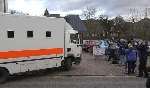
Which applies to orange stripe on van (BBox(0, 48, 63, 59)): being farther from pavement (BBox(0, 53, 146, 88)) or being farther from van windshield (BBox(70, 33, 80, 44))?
van windshield (BBox(70, 33, 80, 44))

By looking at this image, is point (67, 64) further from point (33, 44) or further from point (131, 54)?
point (131, 54)

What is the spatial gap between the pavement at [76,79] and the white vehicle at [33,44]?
0.57 metres

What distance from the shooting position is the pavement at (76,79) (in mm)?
15641

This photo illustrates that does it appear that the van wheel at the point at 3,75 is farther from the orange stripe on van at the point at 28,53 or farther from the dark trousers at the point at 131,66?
the dark trousers at the point at 131,66

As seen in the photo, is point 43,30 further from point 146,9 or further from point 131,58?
point 146,9

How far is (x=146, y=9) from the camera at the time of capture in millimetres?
62781

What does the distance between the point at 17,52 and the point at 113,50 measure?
10717mm

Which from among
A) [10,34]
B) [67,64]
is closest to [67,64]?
[67,64]

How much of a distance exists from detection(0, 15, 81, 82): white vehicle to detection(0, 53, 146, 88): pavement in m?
0.57

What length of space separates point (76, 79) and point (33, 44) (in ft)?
8.52

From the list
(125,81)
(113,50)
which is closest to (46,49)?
(125,81)

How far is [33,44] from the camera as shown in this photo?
1789 cm

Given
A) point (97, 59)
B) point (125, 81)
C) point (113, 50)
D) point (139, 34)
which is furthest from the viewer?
point (139, 34)

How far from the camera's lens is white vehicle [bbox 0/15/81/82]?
1653 cm
